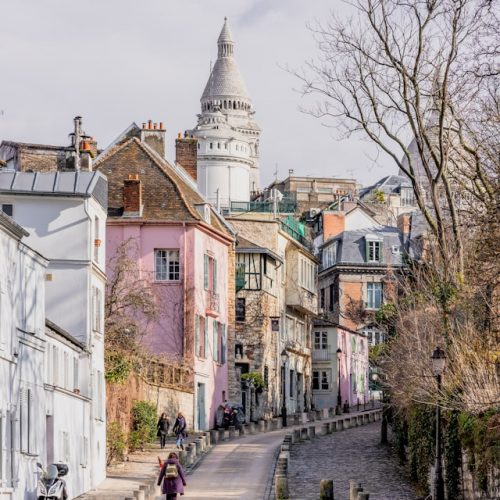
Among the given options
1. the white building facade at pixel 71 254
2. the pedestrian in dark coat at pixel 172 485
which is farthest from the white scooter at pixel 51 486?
the white building facade at pixel 71 254

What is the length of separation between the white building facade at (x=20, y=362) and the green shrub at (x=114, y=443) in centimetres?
1190

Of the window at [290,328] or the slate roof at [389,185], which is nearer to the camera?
the window at [290,328]

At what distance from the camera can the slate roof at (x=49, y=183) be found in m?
40.7

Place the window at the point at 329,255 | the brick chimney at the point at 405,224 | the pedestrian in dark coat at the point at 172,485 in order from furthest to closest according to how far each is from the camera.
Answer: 1. the brick chimney at the point at 405,224
2. the window at the point at 329,255
3. the pedestrian in dark coat at the point at 172,485

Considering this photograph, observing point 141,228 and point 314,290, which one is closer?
point 141,228

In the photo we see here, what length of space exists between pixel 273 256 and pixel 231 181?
124 metres

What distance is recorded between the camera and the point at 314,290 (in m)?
91.4

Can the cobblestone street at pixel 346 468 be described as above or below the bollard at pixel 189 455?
below

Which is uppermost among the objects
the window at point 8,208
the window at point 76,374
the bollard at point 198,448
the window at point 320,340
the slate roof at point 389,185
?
the slate roof at point 389,185

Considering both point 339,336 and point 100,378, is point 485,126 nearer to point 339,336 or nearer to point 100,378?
point 100,378

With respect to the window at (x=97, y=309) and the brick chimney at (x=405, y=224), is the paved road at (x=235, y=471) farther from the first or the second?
the brick chimney at (x=405, y=224)

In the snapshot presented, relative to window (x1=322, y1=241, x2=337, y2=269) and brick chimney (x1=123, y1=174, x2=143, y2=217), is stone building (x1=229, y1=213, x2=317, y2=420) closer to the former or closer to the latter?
brick chimney (x1=123, y1=174, x2=143, y2=217)

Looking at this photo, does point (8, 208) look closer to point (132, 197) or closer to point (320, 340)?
point (132, 197)

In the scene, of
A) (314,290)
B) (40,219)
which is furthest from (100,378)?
(314,290)
